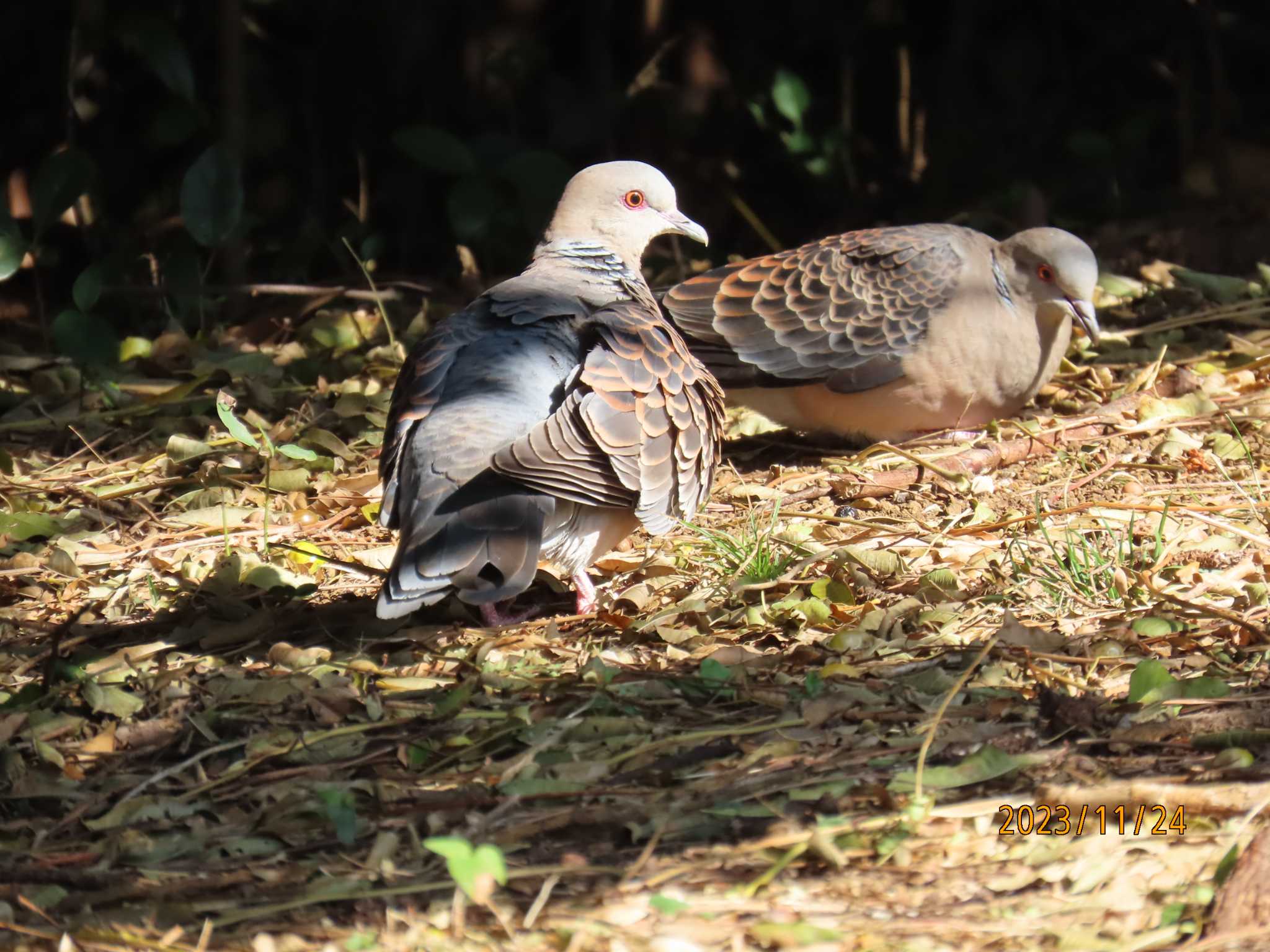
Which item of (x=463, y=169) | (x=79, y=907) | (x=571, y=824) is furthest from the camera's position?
(x=463, y=169)

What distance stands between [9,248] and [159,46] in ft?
3.91

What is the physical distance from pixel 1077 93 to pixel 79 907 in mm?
7805

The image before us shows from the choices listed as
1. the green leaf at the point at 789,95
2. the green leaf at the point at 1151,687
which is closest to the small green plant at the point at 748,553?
the green leaf at the point at 1151,687

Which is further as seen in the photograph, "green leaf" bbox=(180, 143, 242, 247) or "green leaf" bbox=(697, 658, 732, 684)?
"green leaf" bbox=(180, 143, 242, 247)


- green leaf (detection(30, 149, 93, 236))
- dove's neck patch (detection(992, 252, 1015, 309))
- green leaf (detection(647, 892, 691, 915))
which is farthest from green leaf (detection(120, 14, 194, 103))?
green leaf (detection(647, 892, 691, 915))

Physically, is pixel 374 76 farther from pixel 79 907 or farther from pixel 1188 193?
pixel 79 907

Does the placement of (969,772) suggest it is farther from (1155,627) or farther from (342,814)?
(342,814)

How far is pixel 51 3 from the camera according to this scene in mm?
7113

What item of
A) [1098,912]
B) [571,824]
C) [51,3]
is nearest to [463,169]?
[51,3]

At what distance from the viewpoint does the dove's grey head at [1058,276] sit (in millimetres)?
5305

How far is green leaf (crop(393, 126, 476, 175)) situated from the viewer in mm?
6742

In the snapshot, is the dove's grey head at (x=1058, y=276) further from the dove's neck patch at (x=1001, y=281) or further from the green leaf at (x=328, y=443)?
the green leaf at (x=328, y=443)

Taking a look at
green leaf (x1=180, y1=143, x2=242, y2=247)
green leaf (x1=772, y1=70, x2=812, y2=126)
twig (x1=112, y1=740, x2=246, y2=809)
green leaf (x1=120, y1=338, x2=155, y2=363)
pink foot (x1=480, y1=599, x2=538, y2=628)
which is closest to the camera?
twig (x1=112, y1=740, x2=246, y2=809)
